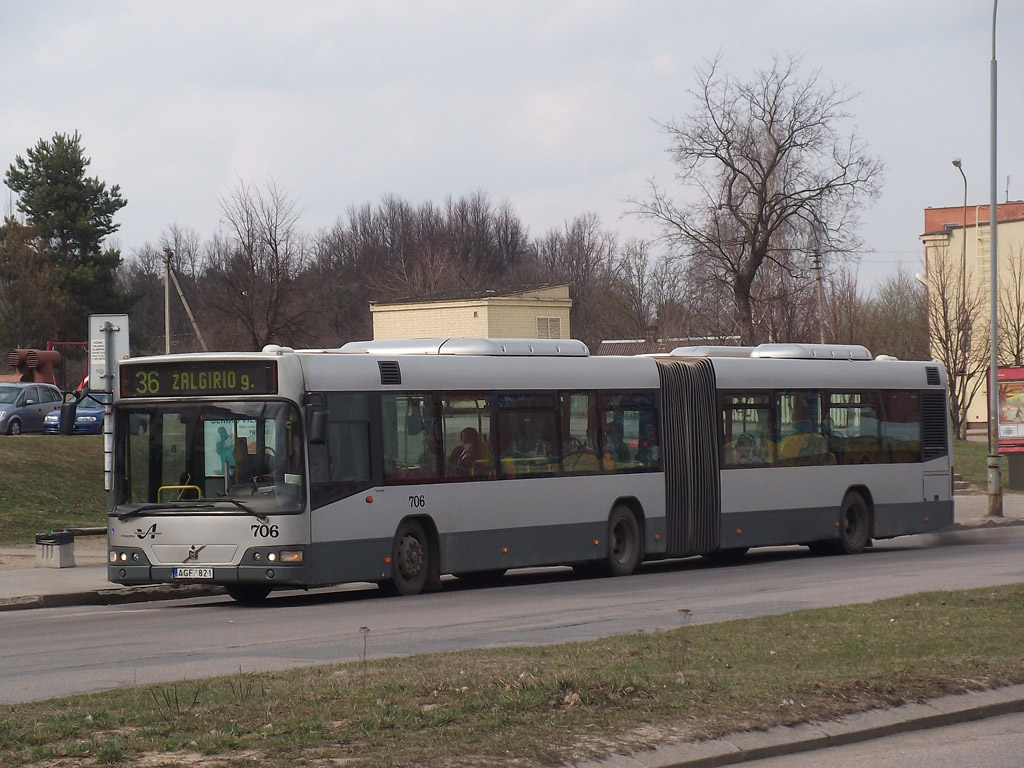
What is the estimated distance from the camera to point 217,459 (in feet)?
51.8

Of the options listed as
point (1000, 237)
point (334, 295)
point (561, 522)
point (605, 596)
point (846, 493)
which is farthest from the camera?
point (334, 295)

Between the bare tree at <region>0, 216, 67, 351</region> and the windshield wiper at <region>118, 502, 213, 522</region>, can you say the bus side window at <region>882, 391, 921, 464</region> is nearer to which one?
the windshield wiper at <region>118, 502, 213, 522</region>

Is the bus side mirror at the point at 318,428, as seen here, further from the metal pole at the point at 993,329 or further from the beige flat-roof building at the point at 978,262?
the beige flat-roof building at the point at 978,262

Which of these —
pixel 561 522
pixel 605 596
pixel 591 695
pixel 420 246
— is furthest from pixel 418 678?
pixel 420 246

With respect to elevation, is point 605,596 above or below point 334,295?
below

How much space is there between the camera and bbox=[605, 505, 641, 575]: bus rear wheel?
19734 millimetres

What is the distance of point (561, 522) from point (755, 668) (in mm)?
9247

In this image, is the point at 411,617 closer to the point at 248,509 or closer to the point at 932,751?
the point at 248,509

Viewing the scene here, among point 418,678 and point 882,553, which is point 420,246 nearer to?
point 882,553

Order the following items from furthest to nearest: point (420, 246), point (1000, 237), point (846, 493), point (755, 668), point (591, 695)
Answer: point (420, 246) → point (1000, 237) → point (846, 493) → point (755, 668) → point (591, 695)

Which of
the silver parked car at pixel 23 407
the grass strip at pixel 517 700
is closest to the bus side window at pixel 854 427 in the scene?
the grass strip at pixel 517 700

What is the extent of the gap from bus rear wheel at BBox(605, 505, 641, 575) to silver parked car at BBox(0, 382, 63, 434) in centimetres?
2708

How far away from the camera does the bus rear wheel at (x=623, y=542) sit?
19734mm

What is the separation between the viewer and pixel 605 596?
16469mm
